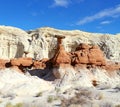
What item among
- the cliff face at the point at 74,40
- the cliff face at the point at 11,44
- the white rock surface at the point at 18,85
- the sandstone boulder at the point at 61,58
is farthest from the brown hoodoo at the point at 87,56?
the cliff face at the point at 74,40

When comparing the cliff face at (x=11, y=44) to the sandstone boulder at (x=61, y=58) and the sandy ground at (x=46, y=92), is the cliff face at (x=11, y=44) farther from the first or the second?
the sandy ground at (x=46, y=92)

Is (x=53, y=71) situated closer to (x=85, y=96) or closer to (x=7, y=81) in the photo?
(x=7, y=81)

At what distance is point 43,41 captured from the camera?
88.6m

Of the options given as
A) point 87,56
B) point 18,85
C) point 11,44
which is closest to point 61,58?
point 87,56

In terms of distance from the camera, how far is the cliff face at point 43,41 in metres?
84.9

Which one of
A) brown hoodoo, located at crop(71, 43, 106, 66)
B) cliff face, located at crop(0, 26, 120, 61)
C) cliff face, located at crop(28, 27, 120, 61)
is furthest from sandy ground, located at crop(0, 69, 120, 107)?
cliff face, located at crop(28, 27, 120, 61)

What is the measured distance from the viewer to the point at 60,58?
4791cm

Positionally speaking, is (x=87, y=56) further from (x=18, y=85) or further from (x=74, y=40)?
(x=74, y=40)

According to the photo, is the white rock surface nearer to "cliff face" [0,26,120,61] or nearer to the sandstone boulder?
the sandstone boulder

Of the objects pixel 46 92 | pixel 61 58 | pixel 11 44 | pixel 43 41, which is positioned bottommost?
pixel 46 92

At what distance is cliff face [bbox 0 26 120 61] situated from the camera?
8494 centimetres

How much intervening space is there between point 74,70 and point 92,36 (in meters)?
49.6

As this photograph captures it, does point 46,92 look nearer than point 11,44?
Yes

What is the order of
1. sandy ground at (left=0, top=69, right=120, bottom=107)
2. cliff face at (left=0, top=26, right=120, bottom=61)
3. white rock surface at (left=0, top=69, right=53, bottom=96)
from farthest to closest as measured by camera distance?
cliff face at (left=0, top=26, right=120, bottom=61), white rock surface at (left=0, top=69, right=53, bottom=96), sandy ground at (left=0, top=69, right=120, bottom=107)
